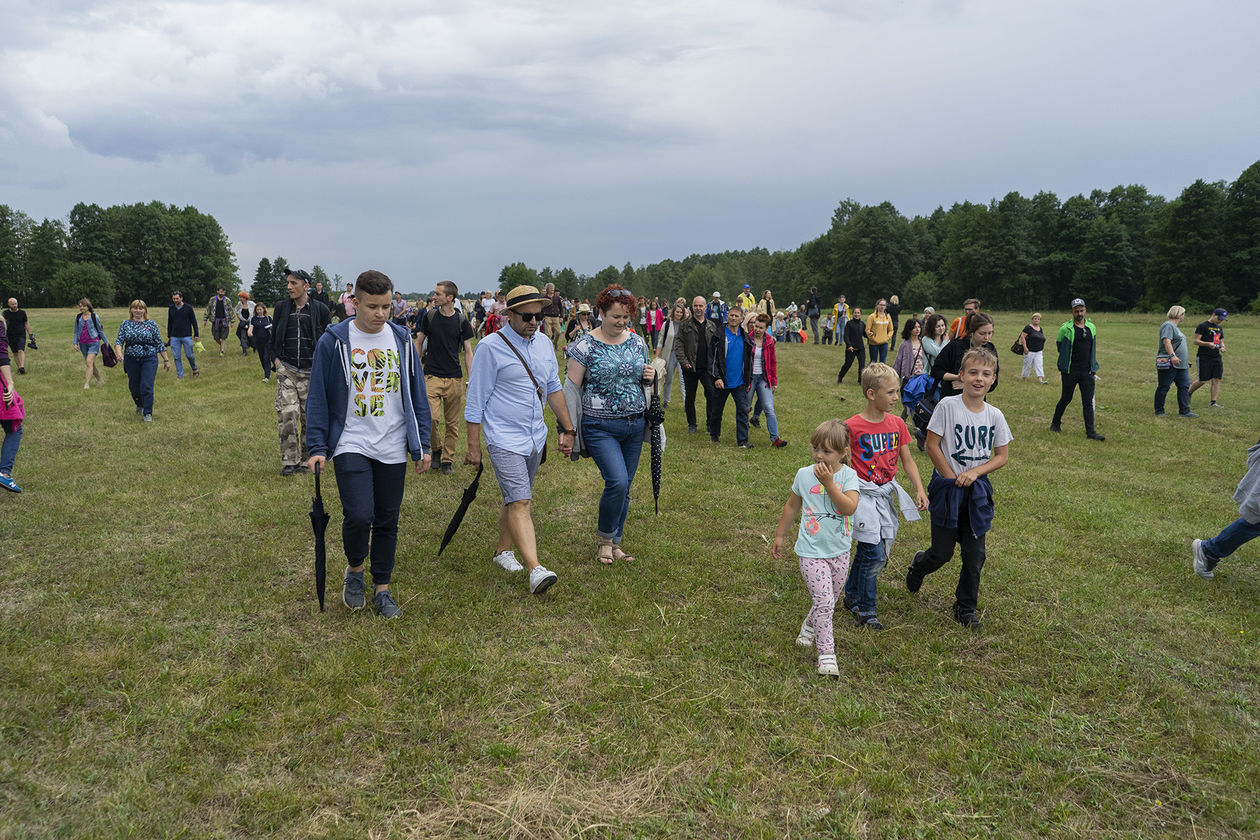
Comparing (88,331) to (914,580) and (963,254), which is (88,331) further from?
(963,254)

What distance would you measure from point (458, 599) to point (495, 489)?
11.1ft

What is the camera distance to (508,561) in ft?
19.2

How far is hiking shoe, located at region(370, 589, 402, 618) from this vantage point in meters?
4.85

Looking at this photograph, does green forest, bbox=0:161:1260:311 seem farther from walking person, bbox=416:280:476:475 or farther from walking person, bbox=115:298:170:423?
walking person, bbox=416:280:476:475

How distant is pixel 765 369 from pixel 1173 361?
26.8 feet

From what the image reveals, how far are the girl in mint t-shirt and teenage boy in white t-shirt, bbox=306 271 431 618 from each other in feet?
8.11

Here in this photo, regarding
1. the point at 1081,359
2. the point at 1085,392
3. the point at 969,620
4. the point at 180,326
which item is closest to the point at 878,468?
the point at 969,620

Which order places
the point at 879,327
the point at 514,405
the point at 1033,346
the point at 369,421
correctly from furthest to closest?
the point at 879,327
the point at 1033,346
the point at 514,405
the point at 369,421

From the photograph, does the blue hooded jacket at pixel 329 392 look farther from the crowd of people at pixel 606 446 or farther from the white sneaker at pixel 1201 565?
the white sneaker at pixel 1201 565

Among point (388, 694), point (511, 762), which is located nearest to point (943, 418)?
point (511, 762)

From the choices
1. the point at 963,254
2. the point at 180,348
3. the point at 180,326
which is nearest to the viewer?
the point at 180,326

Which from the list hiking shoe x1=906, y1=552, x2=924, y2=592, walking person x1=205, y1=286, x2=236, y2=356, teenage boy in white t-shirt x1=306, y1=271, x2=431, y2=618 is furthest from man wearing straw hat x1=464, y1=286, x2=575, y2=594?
walking person x1=205, y1=286, x2=236, y2=356

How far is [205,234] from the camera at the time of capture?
92.3m

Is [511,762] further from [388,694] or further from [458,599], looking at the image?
[458,599]
